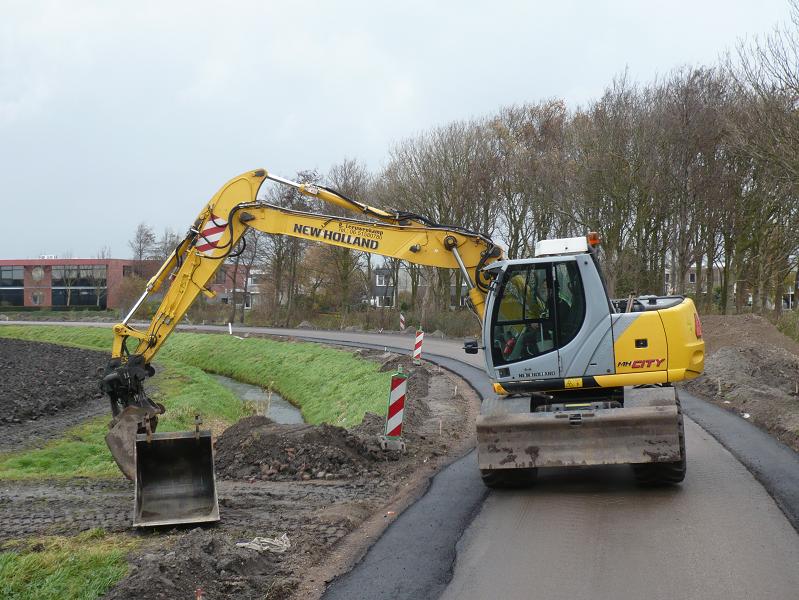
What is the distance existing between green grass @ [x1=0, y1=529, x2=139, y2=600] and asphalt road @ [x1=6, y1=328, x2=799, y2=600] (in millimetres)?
1687

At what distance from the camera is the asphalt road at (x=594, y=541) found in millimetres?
5727

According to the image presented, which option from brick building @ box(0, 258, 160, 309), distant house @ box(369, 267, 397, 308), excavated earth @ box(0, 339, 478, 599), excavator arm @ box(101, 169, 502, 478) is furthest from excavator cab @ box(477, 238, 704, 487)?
brick building @ box(0, 258, 160, 309)

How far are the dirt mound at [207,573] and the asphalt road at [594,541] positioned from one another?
552 millimetres

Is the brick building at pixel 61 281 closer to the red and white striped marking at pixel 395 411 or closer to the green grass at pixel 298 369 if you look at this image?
the green grass at pixel 298 369

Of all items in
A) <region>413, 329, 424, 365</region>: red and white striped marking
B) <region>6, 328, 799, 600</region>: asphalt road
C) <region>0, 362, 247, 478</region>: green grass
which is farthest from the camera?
<region>413, 329, 424, 365</region>: red and white striped marking

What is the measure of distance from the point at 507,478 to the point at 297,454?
3113mm

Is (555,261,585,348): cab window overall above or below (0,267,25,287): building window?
below

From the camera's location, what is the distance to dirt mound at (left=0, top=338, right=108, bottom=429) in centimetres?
1964

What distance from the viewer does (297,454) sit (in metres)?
10.6

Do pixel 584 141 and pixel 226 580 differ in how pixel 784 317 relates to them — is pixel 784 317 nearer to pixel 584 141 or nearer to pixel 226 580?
pixel 584 141

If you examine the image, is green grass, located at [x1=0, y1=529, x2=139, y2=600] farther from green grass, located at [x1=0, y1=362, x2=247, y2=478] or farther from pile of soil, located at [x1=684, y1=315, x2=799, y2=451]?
pile of soil, located at [x1=684, y1=315, x2=799, y2=451]

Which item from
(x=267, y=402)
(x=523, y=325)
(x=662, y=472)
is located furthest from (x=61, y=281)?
(x=662, y=472)

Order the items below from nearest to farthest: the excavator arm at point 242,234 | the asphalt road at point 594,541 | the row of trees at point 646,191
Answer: the asphalt road at point 594,541 → the excavator arm at point 242,234 → the row of trees at point 646,191

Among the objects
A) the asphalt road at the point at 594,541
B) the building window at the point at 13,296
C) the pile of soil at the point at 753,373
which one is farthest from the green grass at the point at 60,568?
the building window at the point at 13,296
